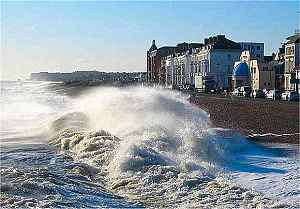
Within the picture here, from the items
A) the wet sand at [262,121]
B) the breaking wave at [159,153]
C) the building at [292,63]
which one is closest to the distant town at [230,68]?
the building at [292,63]

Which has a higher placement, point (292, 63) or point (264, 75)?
point (292, 63)

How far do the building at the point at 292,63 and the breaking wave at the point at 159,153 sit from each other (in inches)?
1223

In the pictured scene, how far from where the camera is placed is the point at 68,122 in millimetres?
26859

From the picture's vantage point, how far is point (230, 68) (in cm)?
8025

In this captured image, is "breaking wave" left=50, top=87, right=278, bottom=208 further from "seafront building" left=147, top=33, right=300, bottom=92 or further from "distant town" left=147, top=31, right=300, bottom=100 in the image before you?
"seafront building" left=147, top=33, right=300, bottom=92

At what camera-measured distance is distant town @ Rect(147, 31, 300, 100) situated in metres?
56.3

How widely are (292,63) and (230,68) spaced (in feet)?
78.9

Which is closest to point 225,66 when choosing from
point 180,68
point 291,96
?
point 180,68

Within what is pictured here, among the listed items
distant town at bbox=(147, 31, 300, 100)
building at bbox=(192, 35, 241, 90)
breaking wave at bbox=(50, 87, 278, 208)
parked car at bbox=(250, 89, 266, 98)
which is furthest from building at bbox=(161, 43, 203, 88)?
breaking wave at bbox=(50, 87, 278, 208)

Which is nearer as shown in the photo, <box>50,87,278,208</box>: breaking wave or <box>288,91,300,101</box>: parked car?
<box>50,87,278,208</box>: breaking wave

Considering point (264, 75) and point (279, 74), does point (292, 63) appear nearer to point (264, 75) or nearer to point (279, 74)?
point (279, 74)

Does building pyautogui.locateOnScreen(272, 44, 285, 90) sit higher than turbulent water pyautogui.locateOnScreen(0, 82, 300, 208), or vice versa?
building pyautogui.locateOnScreen(272, 44, 285, 90)

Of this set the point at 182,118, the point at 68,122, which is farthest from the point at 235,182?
the point at 68,122

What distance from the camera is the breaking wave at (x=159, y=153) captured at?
10.5 meters
